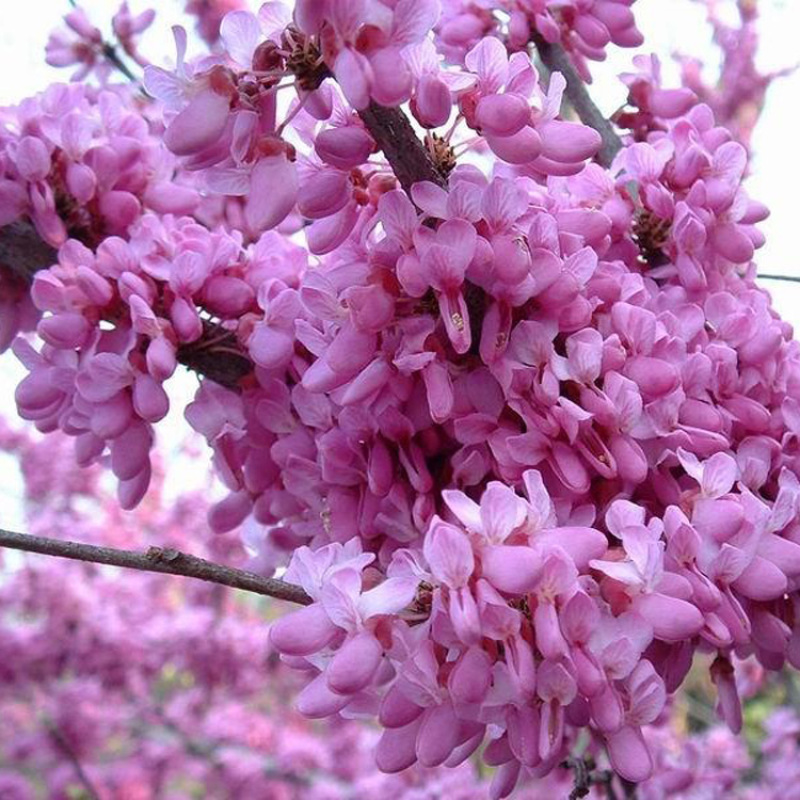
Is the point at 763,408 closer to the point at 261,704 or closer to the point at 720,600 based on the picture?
the point at 720,600

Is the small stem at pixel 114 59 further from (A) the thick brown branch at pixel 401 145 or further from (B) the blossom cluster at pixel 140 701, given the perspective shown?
(B) the blossom cluster at pixel 140 701

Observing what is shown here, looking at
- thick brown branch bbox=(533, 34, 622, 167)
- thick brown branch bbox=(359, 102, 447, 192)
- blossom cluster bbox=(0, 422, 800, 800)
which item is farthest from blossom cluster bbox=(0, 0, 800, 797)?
blossom cluster bbox=(0, 422, 800, 800)

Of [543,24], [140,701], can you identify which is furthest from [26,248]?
[140,701]

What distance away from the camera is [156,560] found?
78cm

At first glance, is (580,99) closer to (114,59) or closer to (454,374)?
(454,374)

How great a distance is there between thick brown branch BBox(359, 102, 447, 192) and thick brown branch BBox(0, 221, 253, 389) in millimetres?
296

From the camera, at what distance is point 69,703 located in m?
3.12

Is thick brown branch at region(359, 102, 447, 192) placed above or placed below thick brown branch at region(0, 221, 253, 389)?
above

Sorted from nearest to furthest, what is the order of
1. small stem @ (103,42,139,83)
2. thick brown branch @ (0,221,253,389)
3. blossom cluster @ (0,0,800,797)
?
blossom cluster @ (0,0,800,797), thick brown branch @ (0,221,253,389), small stem @ (103,42,139,83)

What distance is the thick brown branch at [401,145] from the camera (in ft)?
2.48

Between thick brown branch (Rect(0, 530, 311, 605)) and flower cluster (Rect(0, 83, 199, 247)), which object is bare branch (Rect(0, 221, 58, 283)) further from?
thick brown branch (Rect(0, 530, 311, 605))

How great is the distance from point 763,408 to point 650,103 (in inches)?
19.2

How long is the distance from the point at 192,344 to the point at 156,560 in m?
0.29

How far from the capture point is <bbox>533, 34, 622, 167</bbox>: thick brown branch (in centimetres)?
122
